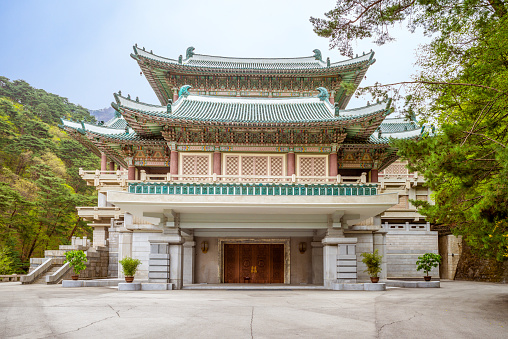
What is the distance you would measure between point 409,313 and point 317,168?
40.0 ft

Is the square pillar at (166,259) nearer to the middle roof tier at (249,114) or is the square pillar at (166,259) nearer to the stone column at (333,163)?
the middle roof tier at (249,114)

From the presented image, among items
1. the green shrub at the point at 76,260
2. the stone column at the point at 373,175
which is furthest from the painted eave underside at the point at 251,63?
the green shrub at the point at 76,260

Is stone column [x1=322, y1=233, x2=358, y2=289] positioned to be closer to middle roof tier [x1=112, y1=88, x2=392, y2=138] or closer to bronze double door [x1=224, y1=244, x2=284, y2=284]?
bronze double door [x1=224, y1=244, x2=284, y2=284]

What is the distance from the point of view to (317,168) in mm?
22281

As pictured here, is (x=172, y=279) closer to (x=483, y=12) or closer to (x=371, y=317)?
(x=371, y=317)

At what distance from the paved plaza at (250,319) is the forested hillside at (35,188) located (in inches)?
979

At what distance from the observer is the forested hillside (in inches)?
1404

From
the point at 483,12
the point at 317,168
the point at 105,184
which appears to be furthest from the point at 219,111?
the point at 483,12

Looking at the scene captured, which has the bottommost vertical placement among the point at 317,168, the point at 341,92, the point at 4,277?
the point at 4,277

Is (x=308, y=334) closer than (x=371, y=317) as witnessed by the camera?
Yes

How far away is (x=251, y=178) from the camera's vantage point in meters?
21.2

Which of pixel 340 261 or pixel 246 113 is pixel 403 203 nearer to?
pixel 246 113

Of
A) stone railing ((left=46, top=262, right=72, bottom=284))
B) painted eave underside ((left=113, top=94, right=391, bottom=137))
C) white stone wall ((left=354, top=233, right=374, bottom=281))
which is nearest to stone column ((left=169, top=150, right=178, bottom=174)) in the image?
painted eave underside ((left=113, top=94, right=391, bottom=137))

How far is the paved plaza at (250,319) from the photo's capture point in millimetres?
7898
